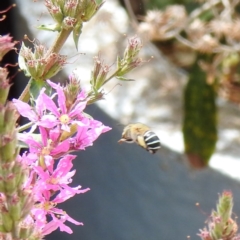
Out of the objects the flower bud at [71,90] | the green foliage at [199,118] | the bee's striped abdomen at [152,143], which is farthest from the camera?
the green foliage at [199,118]

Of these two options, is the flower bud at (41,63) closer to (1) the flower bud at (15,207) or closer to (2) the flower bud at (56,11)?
(2) the flower bud at (56,11)

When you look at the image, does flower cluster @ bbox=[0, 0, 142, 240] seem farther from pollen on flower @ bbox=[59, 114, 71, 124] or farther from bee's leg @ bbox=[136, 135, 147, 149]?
bee's leg @ bbox=[136, 135, 147, 149]

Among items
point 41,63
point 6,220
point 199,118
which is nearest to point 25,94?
point 41,63

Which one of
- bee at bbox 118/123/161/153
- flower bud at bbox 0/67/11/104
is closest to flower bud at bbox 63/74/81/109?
flower bud at bbox 0/67/11/104

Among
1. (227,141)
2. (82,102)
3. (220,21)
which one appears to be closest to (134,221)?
(227,141)

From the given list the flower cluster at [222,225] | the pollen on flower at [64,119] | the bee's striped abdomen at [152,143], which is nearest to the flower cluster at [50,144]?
the pollen on flower at [64,119]

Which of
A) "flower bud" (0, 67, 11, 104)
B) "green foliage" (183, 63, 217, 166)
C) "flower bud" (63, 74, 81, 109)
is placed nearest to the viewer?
"flower bud" (0, 67, 11, 104)
